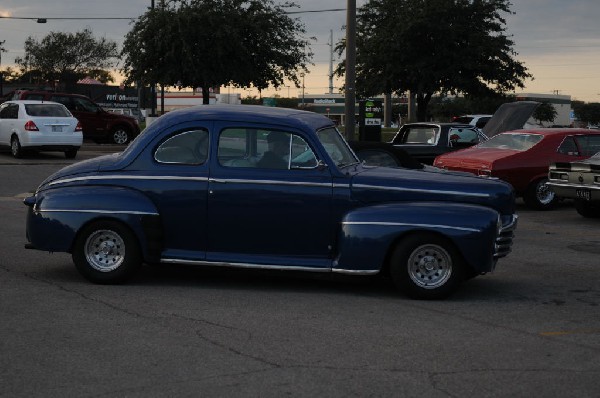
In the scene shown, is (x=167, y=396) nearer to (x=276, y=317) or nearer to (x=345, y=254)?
(x=276, y=317)

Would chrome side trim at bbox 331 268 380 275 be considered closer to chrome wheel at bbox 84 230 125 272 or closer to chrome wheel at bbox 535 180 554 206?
chrome wheel at bbox 84 230 125 272

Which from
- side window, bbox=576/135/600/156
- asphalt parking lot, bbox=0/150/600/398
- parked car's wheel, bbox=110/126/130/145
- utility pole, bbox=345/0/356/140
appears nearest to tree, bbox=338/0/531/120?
parked car's wheel, bbox=110/126/130/145

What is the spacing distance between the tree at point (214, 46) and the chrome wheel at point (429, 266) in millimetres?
27963

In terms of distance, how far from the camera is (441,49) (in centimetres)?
3959

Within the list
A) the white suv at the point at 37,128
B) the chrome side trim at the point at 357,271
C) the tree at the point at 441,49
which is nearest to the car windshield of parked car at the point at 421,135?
the white suv at the point at 37,128

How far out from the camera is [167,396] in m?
5.51

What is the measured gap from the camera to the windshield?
904 cm

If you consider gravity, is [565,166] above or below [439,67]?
below

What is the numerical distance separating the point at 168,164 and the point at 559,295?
156 inches

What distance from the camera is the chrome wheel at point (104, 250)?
896 cm

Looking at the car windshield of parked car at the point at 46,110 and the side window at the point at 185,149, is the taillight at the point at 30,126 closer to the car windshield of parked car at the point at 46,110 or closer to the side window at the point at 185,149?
the car windshield of parked car at the point at 46,110

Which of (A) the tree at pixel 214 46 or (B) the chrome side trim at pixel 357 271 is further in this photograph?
(A) the tree at pixel 214 46

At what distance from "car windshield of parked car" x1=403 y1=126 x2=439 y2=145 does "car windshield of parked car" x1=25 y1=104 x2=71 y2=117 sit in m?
10.8

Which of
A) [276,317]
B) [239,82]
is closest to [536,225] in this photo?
[276,317]
